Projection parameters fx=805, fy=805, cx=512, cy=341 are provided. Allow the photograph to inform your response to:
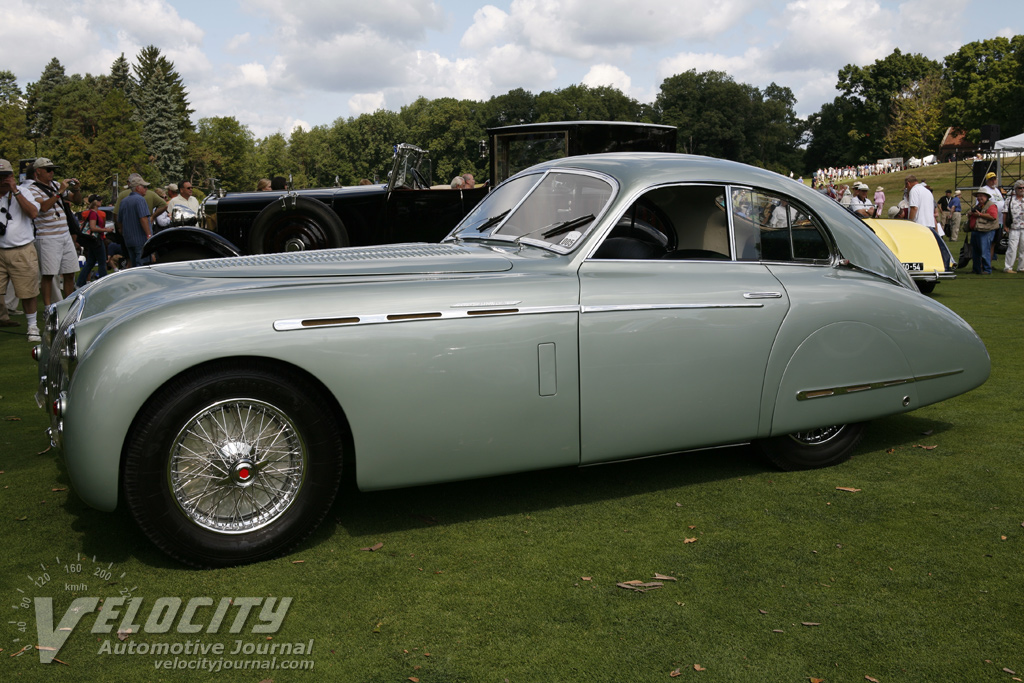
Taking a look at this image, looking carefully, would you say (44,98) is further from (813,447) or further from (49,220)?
(813,447)

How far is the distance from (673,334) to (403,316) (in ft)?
4.28

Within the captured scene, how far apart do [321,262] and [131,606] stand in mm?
1649

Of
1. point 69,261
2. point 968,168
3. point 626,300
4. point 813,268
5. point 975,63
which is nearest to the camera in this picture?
point 626,300

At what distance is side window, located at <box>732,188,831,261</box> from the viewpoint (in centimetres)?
425

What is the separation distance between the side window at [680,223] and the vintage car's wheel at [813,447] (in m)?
1.10

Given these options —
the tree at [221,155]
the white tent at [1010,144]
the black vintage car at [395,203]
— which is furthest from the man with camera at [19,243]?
the tree at [221,155]

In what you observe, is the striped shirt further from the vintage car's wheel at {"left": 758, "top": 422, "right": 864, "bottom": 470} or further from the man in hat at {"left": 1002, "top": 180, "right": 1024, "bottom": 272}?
the man in hat at {"left": 1002, "top": 180, "right": 1024, "bottom": 272}

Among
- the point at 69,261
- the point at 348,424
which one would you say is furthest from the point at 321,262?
the point at 69,261

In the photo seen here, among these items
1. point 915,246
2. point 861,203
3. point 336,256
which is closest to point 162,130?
point 861,203

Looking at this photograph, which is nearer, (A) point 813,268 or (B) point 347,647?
(B) point 347,647

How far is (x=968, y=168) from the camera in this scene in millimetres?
51781

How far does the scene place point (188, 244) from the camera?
29.9ft

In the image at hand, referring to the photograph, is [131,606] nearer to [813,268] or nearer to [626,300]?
[626,300]

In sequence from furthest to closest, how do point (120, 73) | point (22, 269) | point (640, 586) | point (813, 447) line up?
point (120, 73) < point (22, 269) < point (813, 447) < point (640, 586)
